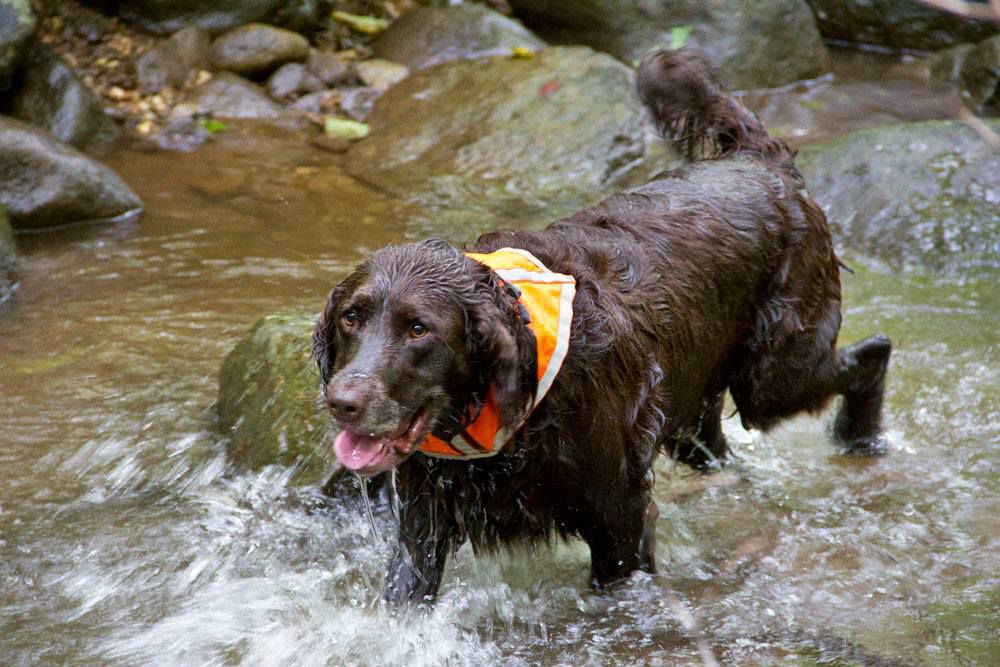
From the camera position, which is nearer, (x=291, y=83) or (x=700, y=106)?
(x=700, y=106)

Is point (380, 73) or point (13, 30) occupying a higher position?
point (13, 30)

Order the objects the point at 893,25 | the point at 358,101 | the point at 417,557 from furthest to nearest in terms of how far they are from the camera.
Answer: the point at 893,25
the point at 358,101
the point at 417,557

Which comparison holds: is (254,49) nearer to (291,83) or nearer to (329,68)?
(291,83)

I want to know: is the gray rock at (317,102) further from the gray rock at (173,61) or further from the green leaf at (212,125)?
the gray rock at (173,61)

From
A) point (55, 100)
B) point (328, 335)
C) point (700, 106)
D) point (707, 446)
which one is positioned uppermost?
point (700, 106)

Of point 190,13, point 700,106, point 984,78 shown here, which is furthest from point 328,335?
point 984,78

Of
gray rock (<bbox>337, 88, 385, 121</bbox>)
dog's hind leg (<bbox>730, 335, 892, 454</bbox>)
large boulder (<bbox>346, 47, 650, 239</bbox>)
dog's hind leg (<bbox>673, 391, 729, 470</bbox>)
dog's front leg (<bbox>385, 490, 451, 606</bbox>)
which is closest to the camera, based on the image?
dog's front leg (<bbox>385, 490, 451, 606</bbox>)

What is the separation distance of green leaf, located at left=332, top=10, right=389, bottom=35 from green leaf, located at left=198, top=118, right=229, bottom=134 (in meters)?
2.14

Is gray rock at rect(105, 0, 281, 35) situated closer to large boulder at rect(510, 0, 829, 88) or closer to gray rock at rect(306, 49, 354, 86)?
gray rock at rect(306, 49, 354, 86)

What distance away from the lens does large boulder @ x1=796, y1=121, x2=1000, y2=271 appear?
7270 millimetres

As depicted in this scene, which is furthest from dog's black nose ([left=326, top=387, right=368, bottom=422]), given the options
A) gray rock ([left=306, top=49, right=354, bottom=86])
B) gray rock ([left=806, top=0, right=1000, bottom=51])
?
gray rock ([left=806, top=0, right=1000, bottom=51])

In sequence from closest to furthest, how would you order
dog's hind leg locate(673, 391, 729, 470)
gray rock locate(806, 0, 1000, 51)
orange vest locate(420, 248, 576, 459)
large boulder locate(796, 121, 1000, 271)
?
orange vest locate(420, 248, 576, 459)
dog's hind leg locate(673, 391, 729, 470)
large boulder locate(796, 121, 1000, 271)
gray rock locate(806, 0, 1000, 51)

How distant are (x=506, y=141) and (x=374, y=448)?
19.9 feet

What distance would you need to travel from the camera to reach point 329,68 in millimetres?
10156
